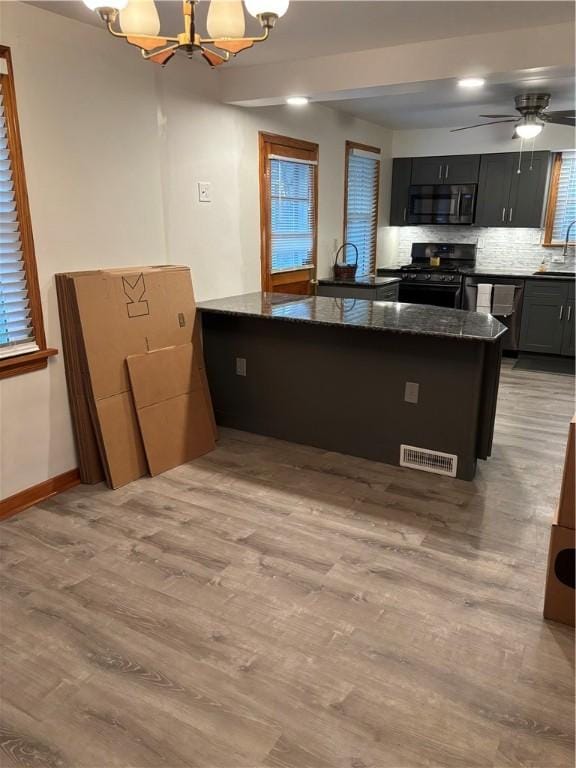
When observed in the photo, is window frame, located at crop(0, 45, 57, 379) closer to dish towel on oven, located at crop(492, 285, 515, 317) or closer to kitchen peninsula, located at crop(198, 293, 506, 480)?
kitchen peninsula, located at crop(198, 293, 506, 480)

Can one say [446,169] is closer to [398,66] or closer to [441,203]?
[441,203]

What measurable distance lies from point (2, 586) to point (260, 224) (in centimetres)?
320

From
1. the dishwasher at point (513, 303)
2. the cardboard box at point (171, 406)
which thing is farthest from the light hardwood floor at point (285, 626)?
the dishwasher at point (513, 303)

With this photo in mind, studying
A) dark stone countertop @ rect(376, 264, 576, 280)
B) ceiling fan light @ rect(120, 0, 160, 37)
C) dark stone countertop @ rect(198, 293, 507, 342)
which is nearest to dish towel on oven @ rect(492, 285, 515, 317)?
dark stone countertop @ rect(376, 264, 576, 280)

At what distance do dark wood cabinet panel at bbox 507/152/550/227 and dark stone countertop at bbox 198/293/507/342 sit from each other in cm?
299

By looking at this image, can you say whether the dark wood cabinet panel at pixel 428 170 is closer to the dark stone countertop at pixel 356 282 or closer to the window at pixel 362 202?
the window at pixel 362 202

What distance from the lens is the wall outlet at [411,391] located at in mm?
3291

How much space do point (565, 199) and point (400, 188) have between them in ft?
5.85

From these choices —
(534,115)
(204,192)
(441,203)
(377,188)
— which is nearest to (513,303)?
(441,203)

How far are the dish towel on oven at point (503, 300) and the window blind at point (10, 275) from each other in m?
4.68

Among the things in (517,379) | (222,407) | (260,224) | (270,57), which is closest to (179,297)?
(222,407)

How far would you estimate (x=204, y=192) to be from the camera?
3.91 metres

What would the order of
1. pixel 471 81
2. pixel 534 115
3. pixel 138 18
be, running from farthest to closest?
1. pixel 534 115
2. pixel 471 81
3. pixel 138 18

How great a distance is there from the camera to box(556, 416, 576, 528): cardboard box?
198cm
